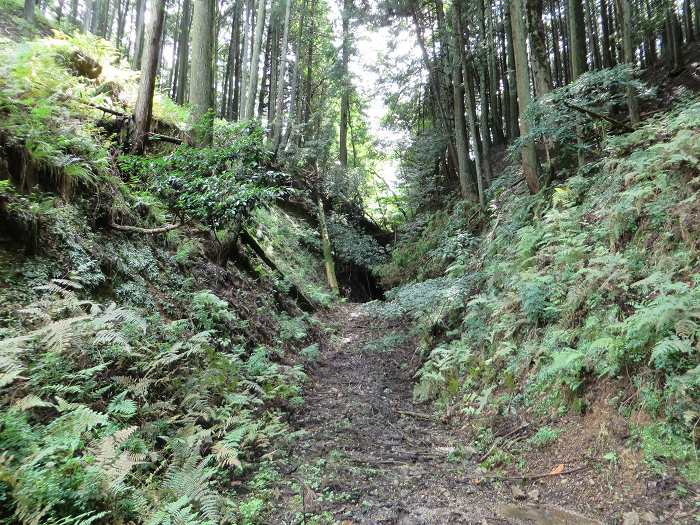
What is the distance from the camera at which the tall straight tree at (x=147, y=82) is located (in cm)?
743

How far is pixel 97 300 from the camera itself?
4.61 meters

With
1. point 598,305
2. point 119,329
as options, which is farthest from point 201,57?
point 598,305

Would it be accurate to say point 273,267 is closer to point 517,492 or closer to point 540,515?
point 517,492

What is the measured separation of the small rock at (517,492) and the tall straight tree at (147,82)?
25.5 feet

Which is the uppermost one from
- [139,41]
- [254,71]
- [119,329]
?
[139,41]

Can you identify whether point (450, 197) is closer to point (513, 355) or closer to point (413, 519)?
point (513, 355)

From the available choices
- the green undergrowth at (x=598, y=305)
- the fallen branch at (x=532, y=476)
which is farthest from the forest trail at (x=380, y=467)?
the green undergrowth at (x=598, y=305)

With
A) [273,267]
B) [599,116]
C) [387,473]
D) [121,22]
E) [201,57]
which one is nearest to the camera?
[387,473]

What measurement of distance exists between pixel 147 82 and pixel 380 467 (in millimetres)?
7592

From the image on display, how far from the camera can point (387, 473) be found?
3.98 meters

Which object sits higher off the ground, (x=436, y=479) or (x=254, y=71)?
(x=254, y=71)

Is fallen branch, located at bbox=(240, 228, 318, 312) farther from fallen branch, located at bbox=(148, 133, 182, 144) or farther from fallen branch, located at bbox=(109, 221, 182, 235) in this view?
fallen branch, located at bbox=(109, 221, 182, 235)

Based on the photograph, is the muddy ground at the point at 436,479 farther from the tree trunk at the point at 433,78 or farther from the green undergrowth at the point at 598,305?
the tree trunk at the point at 433,78

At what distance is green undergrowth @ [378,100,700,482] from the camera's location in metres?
3.41
